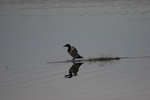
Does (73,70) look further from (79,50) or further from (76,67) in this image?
(79,50)

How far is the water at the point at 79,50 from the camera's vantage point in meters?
11.9

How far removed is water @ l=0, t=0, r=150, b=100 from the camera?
39.0ft

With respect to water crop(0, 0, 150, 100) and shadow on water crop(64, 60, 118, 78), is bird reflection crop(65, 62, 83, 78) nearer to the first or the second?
shadow on water crop(64, 60, 118, 78)

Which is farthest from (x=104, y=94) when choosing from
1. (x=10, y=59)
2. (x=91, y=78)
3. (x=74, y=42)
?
(x=74, y=42)

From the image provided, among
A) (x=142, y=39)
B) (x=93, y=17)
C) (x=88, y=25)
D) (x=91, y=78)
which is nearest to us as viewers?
(x=91, y=78)

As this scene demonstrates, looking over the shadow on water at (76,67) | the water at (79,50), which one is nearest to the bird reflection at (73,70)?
the shadow on water at (76,67)

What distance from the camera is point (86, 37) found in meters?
22.2

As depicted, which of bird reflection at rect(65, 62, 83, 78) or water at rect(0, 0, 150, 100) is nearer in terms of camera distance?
water at rect(0, 0, 150, 100)

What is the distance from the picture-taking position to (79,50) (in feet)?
60.6

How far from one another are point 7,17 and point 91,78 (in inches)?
819

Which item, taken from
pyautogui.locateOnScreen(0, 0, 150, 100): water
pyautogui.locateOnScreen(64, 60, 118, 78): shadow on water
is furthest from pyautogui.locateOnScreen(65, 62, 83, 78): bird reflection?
pyautogui.locateOnScreen(0, 0, 150, 100): water

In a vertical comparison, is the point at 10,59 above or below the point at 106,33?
below

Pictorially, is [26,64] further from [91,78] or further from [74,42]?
[74,42]

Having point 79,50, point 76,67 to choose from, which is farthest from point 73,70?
point 79,50
